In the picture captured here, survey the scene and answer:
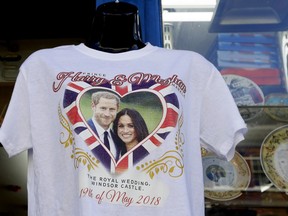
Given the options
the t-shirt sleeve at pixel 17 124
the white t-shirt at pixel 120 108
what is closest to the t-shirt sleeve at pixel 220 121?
the white t-shirt at pixel 120 108

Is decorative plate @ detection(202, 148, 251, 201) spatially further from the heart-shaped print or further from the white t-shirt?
the heart-shaped print

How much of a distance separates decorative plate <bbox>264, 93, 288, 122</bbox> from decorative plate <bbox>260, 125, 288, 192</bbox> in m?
→ 0.05

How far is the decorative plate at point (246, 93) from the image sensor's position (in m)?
1.82

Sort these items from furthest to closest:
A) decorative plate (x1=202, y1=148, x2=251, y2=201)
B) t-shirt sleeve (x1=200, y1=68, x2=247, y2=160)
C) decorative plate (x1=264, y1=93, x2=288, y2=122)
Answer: decorative plate (x1=264, y1=93, x2=288, y2=122), decorative plate (x1=202, y1=148, x2=251, y2=201), t-shirt sleeve (x1=200, y1=68, x2=247, y2=160)

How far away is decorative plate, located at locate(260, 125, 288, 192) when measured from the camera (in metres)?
1.76

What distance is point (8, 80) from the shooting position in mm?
2473

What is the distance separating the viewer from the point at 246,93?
1838 mm

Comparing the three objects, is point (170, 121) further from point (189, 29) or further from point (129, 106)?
point (189, 29)

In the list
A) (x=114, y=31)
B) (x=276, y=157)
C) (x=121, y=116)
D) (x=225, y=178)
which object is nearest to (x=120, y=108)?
(x=121, y=116)

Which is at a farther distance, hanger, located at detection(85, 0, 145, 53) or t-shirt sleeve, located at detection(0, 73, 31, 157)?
hanger, located at detection(85, 0, 145, 53)

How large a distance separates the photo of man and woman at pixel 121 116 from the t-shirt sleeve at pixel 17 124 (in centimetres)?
17

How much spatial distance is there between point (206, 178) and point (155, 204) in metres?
0.74

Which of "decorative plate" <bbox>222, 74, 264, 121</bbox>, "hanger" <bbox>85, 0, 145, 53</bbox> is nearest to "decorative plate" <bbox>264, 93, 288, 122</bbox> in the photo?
"decorative plate" <bbox>222, 74, 264, 121</bbox>

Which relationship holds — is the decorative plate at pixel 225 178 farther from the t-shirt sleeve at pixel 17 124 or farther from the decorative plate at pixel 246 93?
the t-shirt sleeve at pixel 17 124
